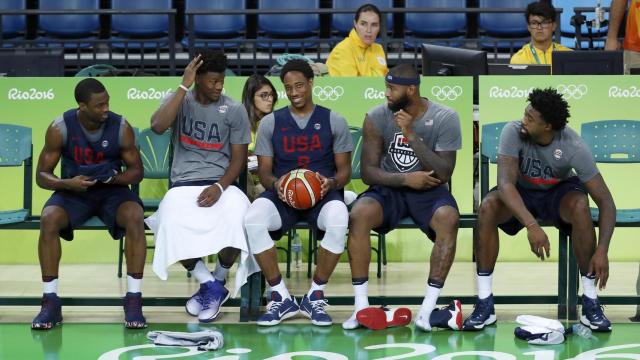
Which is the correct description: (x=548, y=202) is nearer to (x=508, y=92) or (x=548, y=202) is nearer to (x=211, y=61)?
(x=508, y=92)

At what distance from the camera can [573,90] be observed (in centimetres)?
912

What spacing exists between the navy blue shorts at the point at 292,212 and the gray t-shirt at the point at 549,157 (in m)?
1.10

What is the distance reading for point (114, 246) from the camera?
940 cm

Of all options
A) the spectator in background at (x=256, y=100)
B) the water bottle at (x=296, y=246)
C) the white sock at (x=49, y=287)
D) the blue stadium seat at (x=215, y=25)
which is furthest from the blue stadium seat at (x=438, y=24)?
the white sock at (x=49, y=287)

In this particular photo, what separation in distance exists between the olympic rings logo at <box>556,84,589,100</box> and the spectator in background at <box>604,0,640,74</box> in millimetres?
1044

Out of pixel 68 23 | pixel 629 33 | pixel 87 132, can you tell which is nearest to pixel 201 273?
pixel 87 132

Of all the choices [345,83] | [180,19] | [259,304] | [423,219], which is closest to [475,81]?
[345,83]

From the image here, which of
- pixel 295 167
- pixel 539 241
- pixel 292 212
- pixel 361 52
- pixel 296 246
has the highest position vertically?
pixel 361 52

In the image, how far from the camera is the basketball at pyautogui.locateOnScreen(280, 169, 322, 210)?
7156 mm

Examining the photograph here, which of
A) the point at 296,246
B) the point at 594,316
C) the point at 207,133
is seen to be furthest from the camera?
the point at 296,246

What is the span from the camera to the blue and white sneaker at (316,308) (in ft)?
23.4

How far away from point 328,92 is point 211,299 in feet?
7.91

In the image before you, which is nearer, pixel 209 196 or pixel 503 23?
pixel 209 196

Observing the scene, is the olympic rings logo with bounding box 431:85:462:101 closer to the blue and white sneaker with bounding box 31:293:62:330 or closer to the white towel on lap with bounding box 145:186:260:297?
the white towel on lap with bounding box 145:186:260:297
